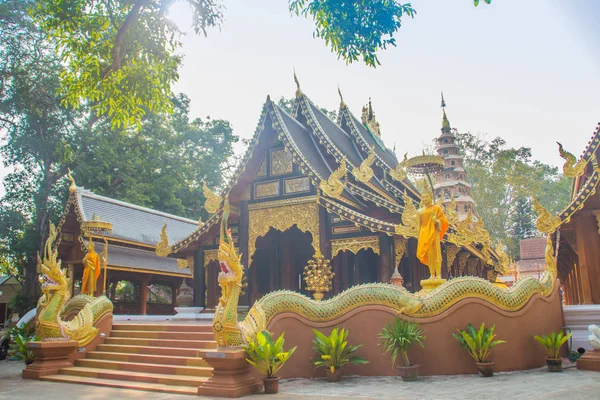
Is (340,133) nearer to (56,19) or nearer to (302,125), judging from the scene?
(302,125)

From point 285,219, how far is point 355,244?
6.77 ft

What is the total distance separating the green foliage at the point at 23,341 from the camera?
10.3 m

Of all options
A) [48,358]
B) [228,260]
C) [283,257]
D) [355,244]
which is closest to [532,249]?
[283,257]

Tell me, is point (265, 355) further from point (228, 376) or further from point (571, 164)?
point (571, 164)

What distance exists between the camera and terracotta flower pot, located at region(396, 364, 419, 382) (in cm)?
757

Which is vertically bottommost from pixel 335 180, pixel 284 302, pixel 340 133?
pixel 284 302

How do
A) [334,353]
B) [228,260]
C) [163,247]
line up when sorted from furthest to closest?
[163,247] < [334,353] < [228,260]

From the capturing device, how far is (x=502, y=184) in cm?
3678

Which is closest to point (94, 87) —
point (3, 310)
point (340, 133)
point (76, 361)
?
point (76, 361)

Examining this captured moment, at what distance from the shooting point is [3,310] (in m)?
30.8

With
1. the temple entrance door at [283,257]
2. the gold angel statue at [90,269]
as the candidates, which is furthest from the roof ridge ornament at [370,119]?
the gold angel statue at [90,269]

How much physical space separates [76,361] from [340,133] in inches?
461

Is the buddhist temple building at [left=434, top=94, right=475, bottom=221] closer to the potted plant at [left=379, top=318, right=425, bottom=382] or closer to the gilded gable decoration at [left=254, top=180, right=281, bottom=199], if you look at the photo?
the gilded gable decoration at [left=254, top=180, right=281, bottom=199]

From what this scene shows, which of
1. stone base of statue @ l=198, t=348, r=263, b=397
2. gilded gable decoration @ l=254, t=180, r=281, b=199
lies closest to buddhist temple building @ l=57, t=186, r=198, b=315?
gilded gable decoration @ l=254, t=180, r=281, b=199
